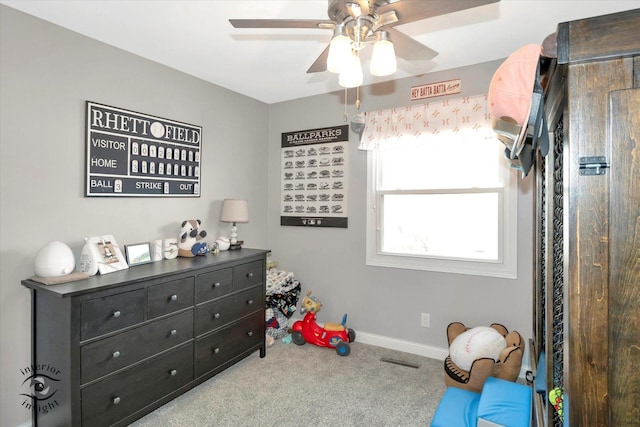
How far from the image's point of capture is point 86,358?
1.88 metres

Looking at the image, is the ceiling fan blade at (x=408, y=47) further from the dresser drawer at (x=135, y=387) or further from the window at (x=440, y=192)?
the dresser drawer at (x=135, y=387)

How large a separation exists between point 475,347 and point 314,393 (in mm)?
1148

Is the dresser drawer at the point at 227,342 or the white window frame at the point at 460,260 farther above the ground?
the white window frame at the point at 460,260

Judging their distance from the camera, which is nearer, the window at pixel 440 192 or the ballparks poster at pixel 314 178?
the window at pixel 440 192

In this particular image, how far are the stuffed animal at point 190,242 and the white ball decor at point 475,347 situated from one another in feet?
6.68

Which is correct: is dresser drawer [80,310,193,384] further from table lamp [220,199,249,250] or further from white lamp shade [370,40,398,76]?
white lamp shade [370,40,398,76]

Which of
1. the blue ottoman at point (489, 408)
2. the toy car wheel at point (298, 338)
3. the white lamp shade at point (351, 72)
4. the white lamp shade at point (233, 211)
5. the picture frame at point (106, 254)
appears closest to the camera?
the white lamp shade at point (351, 72)

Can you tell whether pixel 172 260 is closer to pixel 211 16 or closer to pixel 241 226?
pixel 241 226

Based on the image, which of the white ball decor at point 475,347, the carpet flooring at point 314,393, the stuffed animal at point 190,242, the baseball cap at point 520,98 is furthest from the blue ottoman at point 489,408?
the stuffed animal at point 190,242

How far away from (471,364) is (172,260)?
7.28 ft

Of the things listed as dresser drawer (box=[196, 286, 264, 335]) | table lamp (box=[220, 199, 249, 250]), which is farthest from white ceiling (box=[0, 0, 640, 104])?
dresser drawer (box=[196, 286, 264, 335])

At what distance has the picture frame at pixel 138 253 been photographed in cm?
244

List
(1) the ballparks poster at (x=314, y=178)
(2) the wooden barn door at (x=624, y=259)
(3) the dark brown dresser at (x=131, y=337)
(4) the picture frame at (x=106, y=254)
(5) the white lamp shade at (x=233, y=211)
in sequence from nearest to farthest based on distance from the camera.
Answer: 1. (2) the wooden barn door at (x=624, y=259)
2. (3) the dark brown dresser at (x=131, y=337)
3. (4) the picture frame at (x=106, y=254)
4. (5) the white lamp shade at (x=233, y=211)
5. (1) the ballparks poster at (x=314, y=178)

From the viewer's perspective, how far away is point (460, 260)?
9.80ft
